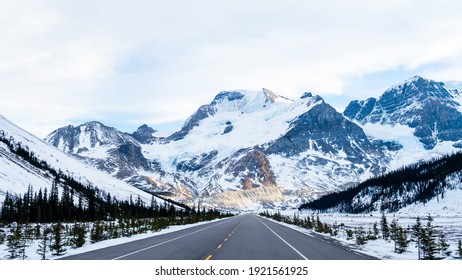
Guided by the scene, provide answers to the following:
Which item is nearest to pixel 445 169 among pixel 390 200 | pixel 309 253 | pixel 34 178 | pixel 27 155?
pixel 390 200

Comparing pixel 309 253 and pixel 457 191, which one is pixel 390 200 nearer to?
pixel 457 191

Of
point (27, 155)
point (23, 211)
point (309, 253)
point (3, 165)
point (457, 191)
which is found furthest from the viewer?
point (27, 155)

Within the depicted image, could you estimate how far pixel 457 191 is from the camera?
536 feet

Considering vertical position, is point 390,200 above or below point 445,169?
below

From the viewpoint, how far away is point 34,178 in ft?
500
